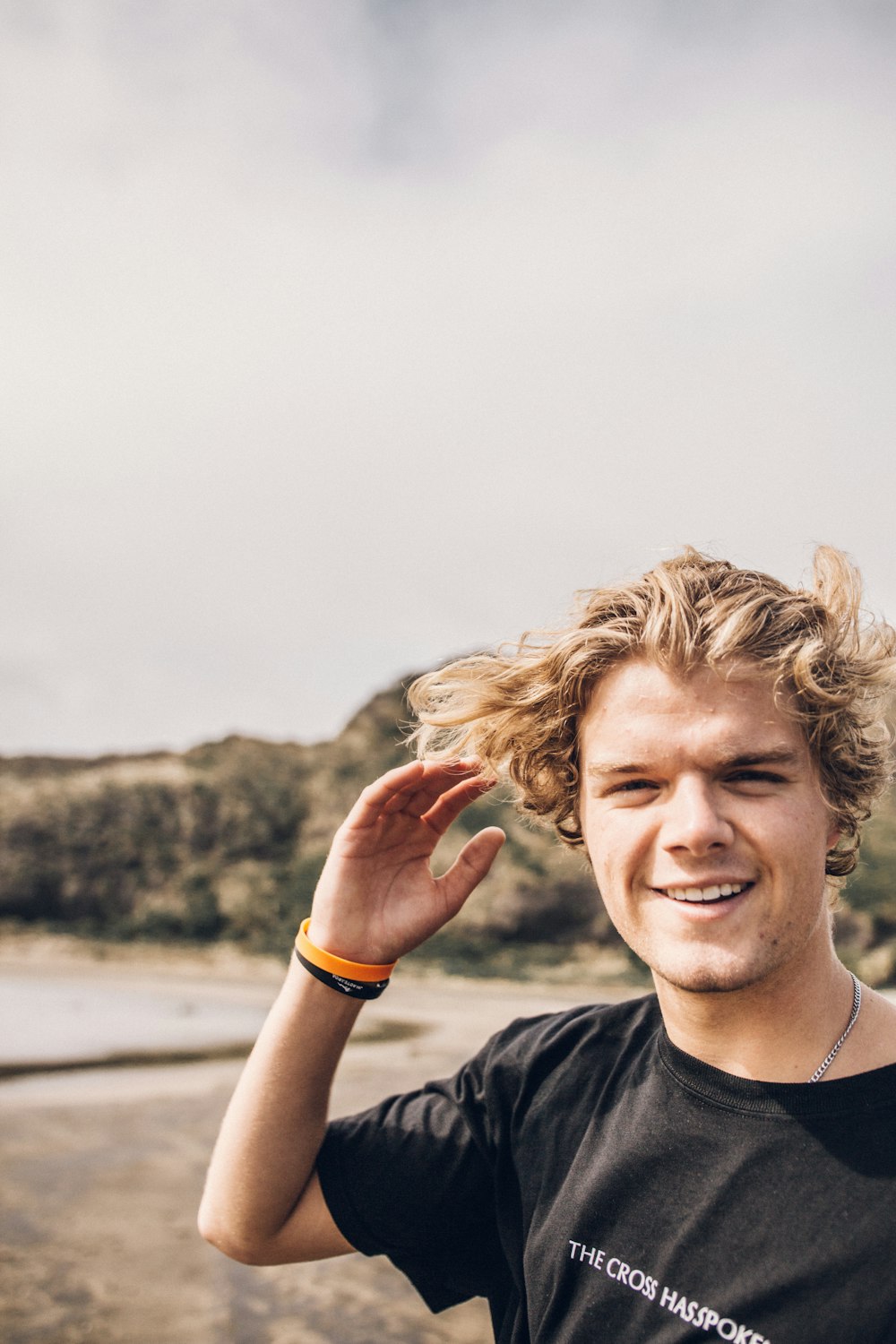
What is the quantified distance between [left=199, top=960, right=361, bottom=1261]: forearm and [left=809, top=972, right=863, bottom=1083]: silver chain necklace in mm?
954

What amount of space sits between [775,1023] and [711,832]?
1.24 feet

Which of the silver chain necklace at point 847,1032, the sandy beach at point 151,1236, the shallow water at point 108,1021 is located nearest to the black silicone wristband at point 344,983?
the silver chain necklace at point 847,1032

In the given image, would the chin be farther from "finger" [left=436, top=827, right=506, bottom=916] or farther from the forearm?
the forearm

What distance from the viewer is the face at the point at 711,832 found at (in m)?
1.81

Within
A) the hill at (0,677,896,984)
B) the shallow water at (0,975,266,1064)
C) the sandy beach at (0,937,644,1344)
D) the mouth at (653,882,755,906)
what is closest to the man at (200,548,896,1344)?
the mouth at (653,882,755,906)

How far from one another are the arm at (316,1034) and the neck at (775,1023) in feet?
1.96

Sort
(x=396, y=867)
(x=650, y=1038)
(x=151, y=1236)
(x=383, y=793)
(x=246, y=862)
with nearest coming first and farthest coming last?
1. (x=650, y=1038)
2. (x=383, y=793)
3. (x=396, y=867)
4. (x=151, y=1236)
5. (x=246, y=862)

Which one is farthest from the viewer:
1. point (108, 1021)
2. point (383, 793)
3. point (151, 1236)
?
point (108, 1021)

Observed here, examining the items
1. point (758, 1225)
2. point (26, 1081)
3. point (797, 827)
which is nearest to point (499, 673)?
point (797, 827)

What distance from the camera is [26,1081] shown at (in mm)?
10109

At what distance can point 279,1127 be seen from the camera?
210cm

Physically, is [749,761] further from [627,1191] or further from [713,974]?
[627,1191]

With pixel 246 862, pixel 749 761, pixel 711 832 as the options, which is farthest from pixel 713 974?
pixel 246 862

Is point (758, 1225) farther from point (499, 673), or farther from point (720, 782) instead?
point (499, 673)
